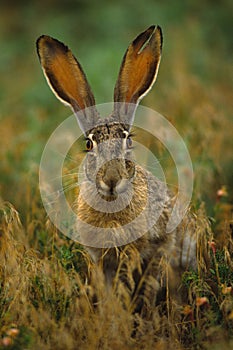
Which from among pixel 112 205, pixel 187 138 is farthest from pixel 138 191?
pixel 187 138

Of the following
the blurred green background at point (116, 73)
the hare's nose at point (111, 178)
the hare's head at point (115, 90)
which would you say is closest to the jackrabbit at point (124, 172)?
the hare's head at point (115, 90)

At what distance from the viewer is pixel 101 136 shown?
5.23m

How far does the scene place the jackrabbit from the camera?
527cm

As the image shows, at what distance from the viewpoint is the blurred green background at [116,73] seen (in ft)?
24.6

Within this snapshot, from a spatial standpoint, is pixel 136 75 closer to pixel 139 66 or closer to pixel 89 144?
pixel 139 66

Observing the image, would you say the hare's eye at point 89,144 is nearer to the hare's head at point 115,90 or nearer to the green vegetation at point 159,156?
the hare's head at point 115,90

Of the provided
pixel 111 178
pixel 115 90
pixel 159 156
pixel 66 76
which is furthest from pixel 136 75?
pixel 159 156

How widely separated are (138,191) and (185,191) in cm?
99

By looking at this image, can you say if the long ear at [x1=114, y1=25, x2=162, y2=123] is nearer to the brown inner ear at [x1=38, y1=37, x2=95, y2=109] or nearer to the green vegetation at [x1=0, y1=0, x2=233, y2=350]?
the brown inner ear at [x1=38, y1=37, x2=95, y2=109]

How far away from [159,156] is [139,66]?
200 cm

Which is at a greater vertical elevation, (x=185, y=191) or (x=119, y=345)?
(x=185, y=191)

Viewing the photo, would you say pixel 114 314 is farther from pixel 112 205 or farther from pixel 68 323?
pixel 112 205

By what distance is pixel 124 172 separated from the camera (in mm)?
5098

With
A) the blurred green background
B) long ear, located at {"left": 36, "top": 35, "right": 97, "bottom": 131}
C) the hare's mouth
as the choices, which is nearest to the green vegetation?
the blurred green background
